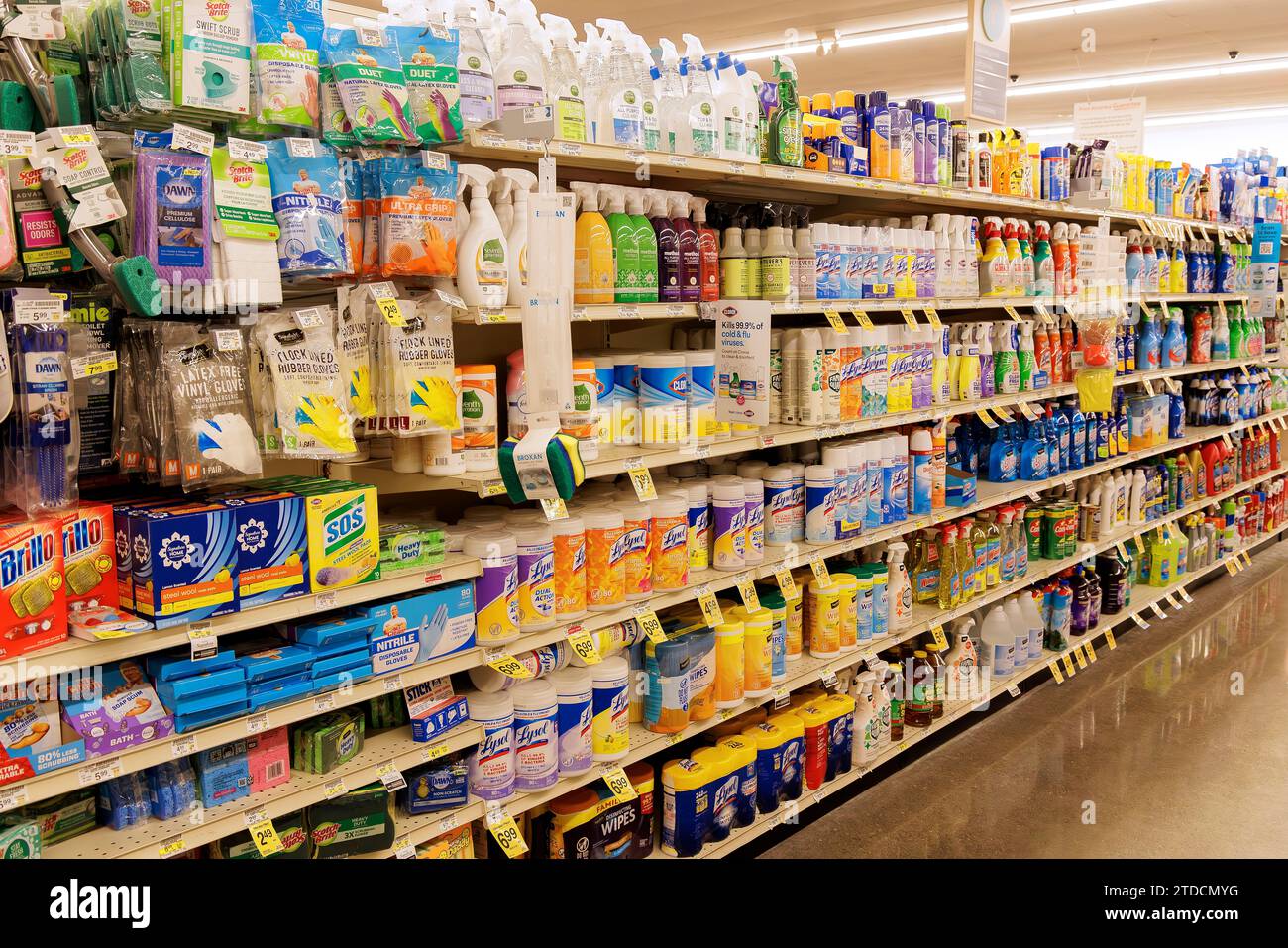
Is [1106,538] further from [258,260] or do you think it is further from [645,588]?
[258,260]

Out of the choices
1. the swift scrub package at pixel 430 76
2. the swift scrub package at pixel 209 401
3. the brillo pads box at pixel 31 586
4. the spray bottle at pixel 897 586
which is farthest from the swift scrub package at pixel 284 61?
the spray bottle at pixel 897 586

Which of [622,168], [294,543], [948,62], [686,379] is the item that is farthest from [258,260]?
[948,62]

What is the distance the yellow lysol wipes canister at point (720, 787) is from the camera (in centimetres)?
310

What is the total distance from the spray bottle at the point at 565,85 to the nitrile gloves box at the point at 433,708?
1.34 meters

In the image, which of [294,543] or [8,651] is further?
[294,543]

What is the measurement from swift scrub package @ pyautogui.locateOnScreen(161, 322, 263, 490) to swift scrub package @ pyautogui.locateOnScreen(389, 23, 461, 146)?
23.6 inches

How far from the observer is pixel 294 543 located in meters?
2.12

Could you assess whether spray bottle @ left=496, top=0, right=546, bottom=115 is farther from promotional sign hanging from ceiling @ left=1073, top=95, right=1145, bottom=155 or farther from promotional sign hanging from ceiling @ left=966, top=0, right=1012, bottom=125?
promotional sign hanging from ceiling @ left=1073, top=95, right=1145, bottom=155

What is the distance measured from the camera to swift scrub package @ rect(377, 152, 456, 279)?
2.20 meters

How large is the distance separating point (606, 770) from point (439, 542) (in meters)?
0.84

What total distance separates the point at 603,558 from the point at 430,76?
126cm

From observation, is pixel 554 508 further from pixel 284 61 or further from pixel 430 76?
pixel 284 61

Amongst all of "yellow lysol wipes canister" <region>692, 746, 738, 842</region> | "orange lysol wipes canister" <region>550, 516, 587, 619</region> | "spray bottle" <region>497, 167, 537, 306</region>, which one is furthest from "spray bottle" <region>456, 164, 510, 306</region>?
"yellow lysol wipes canister" <region>692, 746, 738, 842</region>

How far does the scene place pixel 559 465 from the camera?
6.14ft
